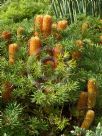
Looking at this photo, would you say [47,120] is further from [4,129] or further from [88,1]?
[88,1]

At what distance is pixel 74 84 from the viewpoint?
3.38 m

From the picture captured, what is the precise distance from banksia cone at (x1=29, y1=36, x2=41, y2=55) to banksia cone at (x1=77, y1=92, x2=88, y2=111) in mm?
480

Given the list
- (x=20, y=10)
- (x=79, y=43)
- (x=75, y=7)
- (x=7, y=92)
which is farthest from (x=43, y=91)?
(x=20, y=10)

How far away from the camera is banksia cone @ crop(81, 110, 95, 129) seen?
11.2 ft

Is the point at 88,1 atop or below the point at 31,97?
below

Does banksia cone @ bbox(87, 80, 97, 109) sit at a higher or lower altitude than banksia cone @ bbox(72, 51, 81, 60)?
lower

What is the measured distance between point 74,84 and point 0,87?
1.71 feet

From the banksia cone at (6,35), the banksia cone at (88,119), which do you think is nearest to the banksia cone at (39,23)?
the banksia cone at (6,35)

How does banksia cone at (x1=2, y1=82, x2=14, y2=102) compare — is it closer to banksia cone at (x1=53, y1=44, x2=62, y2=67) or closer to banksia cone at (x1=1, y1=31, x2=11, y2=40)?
banksia cone at (x1=53, y1=44, x2=62, y2=67)

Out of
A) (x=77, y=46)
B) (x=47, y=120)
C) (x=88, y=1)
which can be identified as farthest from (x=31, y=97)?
(x=88, y=1)

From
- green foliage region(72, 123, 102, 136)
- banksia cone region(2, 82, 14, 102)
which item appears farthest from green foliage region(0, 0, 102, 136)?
green foliage region(72, 123, 102, 136)

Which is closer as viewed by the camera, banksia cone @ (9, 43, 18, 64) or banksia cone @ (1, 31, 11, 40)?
banksia cone @ (9, 43, 18, 64)

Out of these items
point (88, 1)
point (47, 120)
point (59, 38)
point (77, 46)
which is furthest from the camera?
point (88, 1)

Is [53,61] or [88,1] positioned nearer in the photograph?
[53,61]
